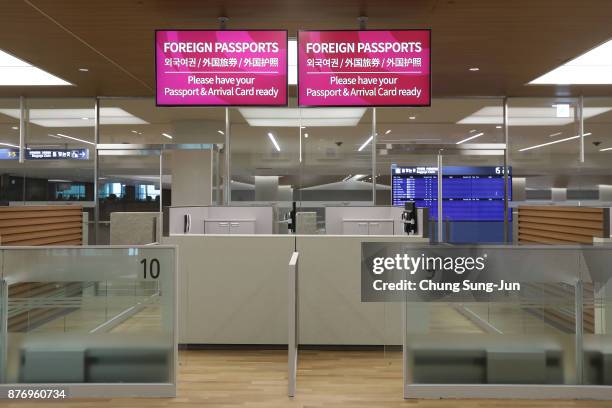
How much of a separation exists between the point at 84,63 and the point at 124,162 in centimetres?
260

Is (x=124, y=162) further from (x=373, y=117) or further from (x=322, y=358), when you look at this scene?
(x=322, y=358)

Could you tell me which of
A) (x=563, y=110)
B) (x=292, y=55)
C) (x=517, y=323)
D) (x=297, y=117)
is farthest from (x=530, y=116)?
(x=517, y=323)

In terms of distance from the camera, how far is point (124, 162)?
8969 mm

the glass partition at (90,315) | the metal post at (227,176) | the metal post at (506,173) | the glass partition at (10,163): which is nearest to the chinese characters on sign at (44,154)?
the glass partition at (10,163)

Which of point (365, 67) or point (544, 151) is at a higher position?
point (365, 67)

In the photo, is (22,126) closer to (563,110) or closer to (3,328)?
(3,328)

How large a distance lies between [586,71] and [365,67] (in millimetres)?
3819

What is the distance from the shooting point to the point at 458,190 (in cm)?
860

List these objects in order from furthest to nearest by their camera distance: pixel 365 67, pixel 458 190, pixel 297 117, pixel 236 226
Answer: pixel 297 117 → pixel 458 190 → pixel 236 226 → pixel 365 67

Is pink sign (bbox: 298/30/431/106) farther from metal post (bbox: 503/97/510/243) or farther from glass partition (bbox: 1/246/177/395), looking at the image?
metal post (bbox: 503/97/510/243)

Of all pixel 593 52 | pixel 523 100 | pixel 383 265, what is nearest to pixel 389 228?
pixel 383 265

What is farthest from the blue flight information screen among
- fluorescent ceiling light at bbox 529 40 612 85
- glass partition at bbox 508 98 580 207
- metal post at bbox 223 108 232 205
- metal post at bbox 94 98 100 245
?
metal post at bbox 94 98 100 245

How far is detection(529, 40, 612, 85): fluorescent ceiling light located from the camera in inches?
240

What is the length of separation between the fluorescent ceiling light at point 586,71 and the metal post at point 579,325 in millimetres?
3415
